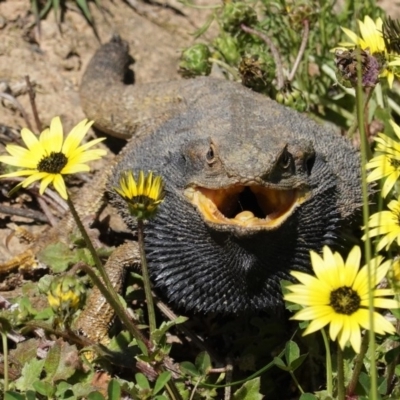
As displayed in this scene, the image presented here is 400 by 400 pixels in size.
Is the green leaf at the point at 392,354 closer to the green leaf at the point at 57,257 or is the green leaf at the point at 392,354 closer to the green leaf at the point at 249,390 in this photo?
the green leaf at the point at 249,390

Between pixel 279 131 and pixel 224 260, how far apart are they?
0.67 meters

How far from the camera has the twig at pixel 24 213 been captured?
4.80 m

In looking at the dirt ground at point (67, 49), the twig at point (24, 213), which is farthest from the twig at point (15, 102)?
the twig at point (24, 213)

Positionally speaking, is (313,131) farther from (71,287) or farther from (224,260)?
(71,287)

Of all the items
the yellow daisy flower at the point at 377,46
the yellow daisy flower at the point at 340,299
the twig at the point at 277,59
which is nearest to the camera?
the yellow daisy flower at the point at 340,299

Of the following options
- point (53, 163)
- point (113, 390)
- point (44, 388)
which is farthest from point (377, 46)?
point (44, 388)

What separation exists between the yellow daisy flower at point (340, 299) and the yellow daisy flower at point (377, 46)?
3.35ft

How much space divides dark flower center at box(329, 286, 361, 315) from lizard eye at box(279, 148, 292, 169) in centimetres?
88

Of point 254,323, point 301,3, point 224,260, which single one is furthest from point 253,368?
point 301,3

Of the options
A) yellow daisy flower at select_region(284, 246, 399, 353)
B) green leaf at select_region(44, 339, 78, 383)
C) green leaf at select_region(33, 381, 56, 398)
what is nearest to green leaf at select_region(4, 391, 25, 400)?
green leaf at select_region(33, 381, 56, 398)

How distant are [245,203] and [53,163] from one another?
99 centimetres

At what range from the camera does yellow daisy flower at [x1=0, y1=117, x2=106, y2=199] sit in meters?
2.97

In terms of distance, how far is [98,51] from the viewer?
19.4ft

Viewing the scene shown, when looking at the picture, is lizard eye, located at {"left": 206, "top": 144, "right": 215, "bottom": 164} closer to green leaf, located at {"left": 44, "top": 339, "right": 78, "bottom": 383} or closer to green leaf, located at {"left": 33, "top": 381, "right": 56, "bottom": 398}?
green leaf, located at {"left": 44, "top": 339, "right": 78, "bottom": 383}
